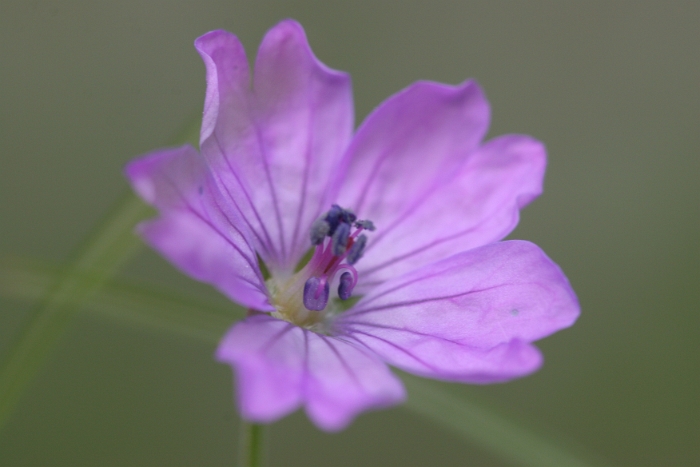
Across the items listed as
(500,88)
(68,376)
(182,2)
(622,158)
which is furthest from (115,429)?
(622,158)

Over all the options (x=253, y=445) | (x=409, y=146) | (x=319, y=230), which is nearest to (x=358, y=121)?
(x=409, y=146)

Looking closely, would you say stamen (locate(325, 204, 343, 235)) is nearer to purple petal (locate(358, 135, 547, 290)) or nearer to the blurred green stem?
purple petal (locate(358, 135, 547, 290))

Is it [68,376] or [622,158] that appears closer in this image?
[68,376]

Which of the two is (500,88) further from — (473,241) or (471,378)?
(471,378)

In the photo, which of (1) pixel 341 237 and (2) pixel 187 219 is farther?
(1) pixel 341 237

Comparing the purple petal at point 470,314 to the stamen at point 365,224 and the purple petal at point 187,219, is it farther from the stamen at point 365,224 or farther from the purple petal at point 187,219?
the purple petal at point 187,219

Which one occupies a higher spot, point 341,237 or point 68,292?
point 341,237

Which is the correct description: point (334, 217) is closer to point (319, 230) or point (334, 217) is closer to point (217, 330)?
point (319, 230)
